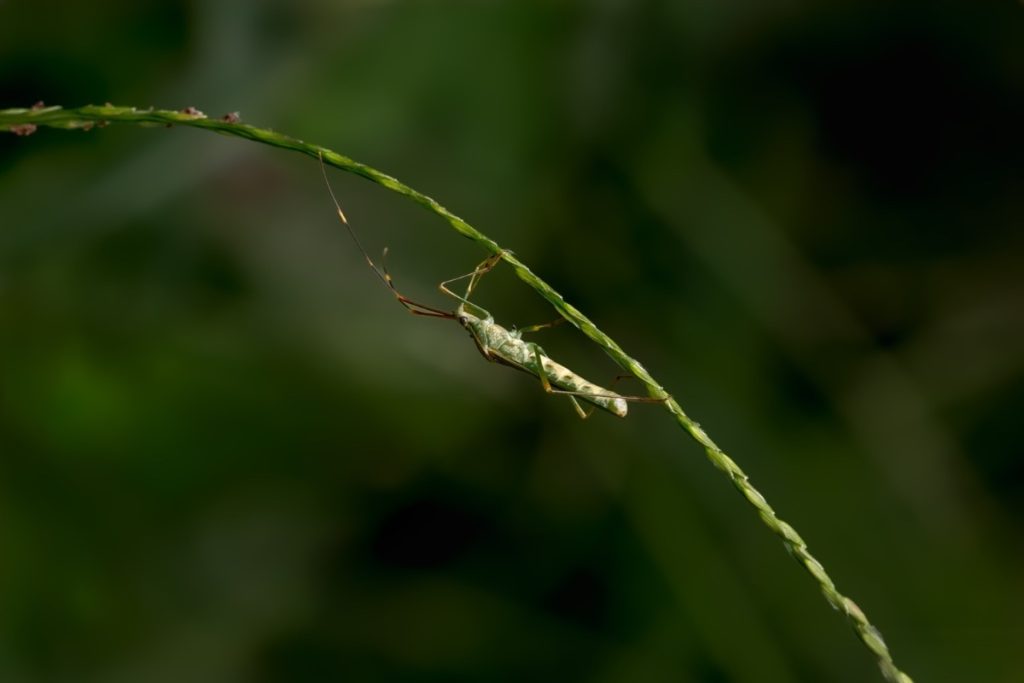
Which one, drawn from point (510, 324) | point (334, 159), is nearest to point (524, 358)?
point (334, 159)

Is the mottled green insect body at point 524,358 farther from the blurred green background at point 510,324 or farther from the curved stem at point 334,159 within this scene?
the blurred green background at point 510,324

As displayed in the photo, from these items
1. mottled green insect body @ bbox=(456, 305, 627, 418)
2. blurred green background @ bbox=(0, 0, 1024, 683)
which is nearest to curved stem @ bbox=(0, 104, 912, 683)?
mottled green insect body @ bbox=(456, 305, 627, 418)

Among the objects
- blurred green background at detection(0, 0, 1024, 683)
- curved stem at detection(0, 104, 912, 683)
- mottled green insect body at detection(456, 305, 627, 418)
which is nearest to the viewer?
curved stem at detection(0, 104, 912, 683)

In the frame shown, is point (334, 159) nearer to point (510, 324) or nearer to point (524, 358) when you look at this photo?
point (524, 358)

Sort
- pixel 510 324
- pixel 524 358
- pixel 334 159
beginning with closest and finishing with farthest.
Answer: pixel 334 159, pixel 524 358, pixel 510 324

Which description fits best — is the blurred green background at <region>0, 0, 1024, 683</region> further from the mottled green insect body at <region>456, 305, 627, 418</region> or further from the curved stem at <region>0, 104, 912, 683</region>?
the curved stem at <region>0, 104, 912, 683</region>
